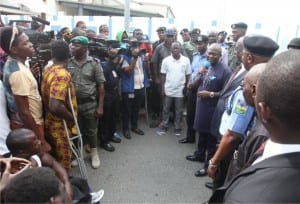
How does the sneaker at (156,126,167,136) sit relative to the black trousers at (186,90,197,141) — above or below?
below

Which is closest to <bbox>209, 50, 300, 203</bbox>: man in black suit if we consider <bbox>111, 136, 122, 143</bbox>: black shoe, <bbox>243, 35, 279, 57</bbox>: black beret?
<bbox>243, 35, 279, 57</bbox>: black beret

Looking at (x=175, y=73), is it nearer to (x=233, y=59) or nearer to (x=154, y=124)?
(x=233, y=59)

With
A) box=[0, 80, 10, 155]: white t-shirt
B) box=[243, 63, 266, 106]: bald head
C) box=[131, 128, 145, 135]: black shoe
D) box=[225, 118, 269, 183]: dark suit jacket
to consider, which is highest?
box=[243, 63, 266, 106]: bald head

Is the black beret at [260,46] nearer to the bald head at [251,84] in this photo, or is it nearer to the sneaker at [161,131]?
the bald head at [251,84]

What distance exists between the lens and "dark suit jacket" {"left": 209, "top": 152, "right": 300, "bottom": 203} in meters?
0.81

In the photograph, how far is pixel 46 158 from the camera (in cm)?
218

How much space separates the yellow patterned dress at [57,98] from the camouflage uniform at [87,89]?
2.30 ft

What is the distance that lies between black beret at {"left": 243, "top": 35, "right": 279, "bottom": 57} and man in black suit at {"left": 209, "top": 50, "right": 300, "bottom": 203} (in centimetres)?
125

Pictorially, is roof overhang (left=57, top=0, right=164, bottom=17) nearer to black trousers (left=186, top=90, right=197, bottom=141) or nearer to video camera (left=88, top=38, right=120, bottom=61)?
video camera (left=88, top=38, right=120, bottom=61)

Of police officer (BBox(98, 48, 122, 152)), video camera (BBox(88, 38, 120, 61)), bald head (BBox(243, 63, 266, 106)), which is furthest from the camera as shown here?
police officer (BBox(98, 48, 122, 152))

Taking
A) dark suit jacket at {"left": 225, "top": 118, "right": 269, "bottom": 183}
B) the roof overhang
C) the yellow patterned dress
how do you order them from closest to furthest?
dark suit jacket at {"left": 225, "top": 118, "right": 269, "bottom": 183} < the yellow patterned dress < the roof overhang

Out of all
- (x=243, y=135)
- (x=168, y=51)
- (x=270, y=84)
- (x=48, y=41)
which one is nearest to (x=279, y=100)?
(x=270, y=84)

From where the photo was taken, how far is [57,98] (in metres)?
2.49

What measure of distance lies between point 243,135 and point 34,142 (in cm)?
143
